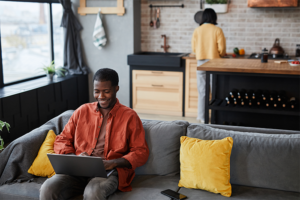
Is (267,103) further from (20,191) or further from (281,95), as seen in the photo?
(20,191)

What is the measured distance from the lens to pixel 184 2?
539 cm

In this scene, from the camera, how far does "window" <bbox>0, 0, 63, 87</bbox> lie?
168 inches

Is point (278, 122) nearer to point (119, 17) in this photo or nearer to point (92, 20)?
point (119, 17)

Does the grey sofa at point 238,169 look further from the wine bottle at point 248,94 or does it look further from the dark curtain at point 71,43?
the dark curtain at point 71,43

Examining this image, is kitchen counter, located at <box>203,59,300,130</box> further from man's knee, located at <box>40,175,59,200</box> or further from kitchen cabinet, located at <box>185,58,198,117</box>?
man's knee, located at <box>40,175,59,200</box>

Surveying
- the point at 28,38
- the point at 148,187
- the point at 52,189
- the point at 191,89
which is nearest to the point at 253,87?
the point at 191,89

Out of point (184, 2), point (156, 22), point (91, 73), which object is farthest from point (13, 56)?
point (184, 2)

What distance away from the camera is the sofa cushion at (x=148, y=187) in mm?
1982

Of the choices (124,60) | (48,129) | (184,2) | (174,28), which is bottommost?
(48,129)

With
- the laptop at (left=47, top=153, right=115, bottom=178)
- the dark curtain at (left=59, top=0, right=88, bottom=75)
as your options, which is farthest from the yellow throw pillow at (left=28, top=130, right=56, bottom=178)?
the dark curtain at (left=59, top=0, right=88, bottom=75)

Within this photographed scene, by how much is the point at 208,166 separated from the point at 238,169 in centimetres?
24

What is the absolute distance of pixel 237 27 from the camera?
525 cm

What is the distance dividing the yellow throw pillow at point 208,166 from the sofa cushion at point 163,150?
168mm

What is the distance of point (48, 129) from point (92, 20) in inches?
130
